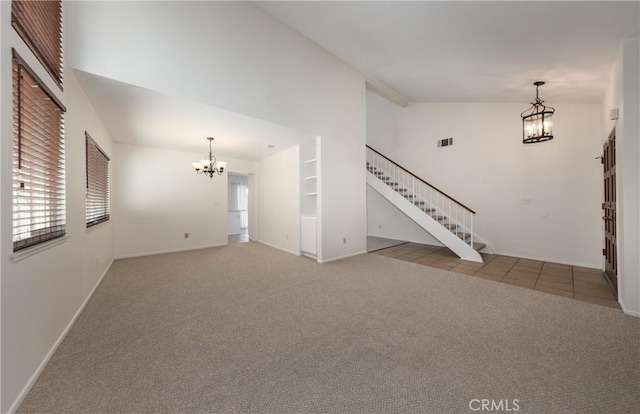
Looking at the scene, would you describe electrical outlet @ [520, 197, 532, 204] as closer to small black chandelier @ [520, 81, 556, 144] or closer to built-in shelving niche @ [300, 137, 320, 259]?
small black chandelier @ [520, 81, 556, 144]

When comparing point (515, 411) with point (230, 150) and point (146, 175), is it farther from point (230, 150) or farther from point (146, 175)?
point (146, 175)

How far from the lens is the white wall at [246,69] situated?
258 cm

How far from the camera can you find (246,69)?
3.56 metres

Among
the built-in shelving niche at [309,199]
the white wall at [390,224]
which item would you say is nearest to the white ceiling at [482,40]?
the built-in shelving niche at [309,199]

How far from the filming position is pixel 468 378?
1686 mm

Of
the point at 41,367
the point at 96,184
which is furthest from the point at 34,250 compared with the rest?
the point at 96,184

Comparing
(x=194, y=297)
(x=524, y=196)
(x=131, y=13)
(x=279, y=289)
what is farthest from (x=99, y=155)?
(x=524, y=196)

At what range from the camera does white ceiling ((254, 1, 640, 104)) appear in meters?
2.56

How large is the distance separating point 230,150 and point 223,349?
4814 mm

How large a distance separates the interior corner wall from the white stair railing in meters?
4.46

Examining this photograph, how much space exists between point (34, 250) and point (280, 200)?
4.60 metres

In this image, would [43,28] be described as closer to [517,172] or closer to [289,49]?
[289,49]

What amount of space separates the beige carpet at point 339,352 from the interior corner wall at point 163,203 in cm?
227

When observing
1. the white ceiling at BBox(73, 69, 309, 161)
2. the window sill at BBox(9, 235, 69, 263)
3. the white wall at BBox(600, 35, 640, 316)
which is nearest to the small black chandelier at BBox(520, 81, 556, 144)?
the white wall at BBox(600, 35, 640, 316)
